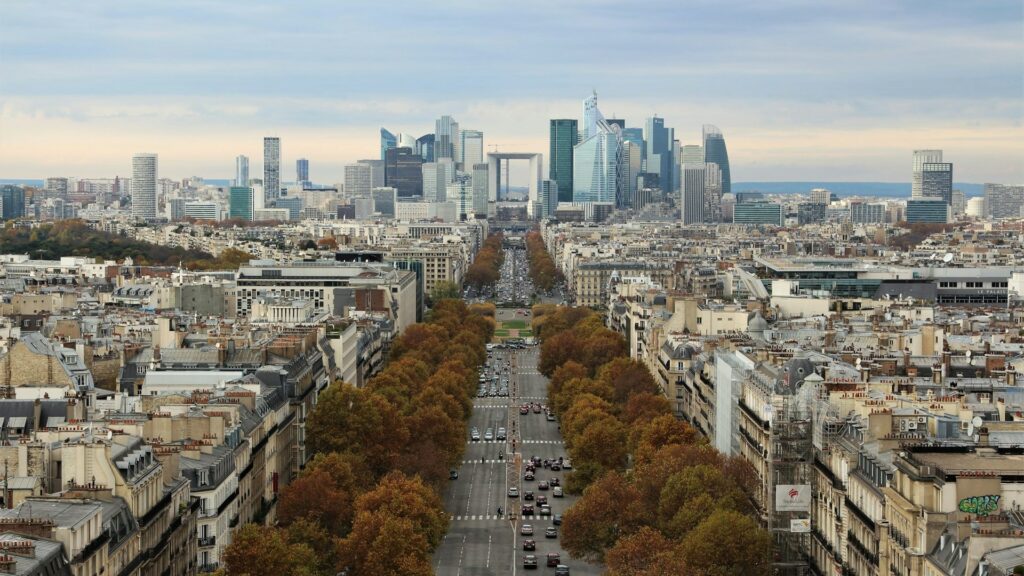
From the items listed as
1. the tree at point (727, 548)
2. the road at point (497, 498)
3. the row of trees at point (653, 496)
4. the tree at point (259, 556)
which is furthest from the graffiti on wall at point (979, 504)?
the road at point (497, 498)

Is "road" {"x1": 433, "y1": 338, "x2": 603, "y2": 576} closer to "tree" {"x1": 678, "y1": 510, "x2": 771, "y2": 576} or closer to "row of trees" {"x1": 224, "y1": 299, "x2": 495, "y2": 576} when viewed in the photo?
"row of trees" {"x1": 224, "y1": 299, "x2": 495, "y2": 576}

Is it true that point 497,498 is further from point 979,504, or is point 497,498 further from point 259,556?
point 979,504

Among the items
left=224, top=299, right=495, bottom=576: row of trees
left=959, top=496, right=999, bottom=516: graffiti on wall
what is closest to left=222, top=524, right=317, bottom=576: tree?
left=224, top=299, right=495, bottom=576: row of trees

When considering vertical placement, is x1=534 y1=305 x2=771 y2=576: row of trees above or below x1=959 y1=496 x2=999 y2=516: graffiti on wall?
below

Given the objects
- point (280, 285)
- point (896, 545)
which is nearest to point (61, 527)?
point (896, 545)

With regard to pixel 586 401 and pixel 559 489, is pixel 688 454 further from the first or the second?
pixel 586 401
